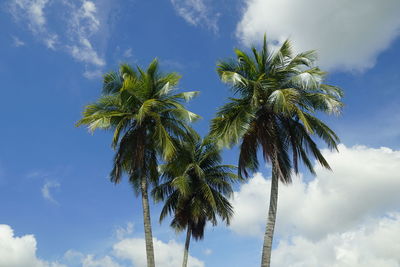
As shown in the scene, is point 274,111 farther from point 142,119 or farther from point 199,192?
point 199,192

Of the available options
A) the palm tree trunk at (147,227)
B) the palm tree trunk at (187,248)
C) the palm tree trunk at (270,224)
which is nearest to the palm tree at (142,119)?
the palm tree trunk at (147,227)

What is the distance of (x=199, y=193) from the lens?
30.5 m

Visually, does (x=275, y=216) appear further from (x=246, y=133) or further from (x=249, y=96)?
(x=249, y=96)

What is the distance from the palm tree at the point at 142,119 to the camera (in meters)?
20.7

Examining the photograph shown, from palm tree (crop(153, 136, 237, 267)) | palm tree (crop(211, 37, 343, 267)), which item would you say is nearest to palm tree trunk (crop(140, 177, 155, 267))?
palm tree (crop(211, 37, 343, 267))

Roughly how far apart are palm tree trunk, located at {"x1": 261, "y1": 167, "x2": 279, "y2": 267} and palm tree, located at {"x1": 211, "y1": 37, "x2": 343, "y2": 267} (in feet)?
0.14

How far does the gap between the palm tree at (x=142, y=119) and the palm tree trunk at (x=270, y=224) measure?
198 inches

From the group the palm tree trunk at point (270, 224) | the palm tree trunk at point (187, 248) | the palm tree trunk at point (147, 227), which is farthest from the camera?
the palm tree trunk at point (187, 248)

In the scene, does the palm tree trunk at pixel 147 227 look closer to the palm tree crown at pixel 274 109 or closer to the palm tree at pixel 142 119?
the palm tree at pixel 142 119

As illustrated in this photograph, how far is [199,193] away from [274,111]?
12.8 m

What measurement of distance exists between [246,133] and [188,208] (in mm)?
12318

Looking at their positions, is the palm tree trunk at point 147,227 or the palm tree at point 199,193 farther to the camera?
the palm tree at point 199,193

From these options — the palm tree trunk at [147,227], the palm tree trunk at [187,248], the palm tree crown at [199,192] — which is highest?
the palm tree crown at [199,192]

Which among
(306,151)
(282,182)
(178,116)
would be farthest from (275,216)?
(178,116)
